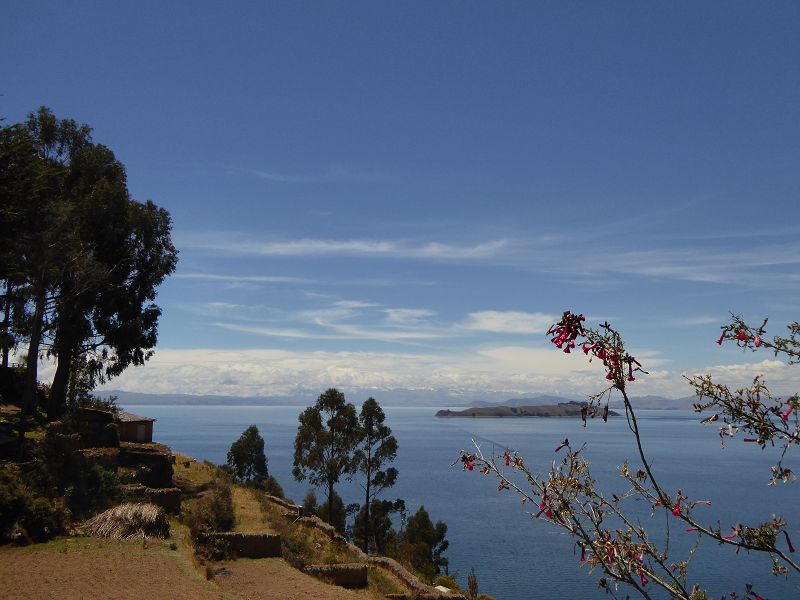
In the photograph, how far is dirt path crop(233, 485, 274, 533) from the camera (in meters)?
23.9

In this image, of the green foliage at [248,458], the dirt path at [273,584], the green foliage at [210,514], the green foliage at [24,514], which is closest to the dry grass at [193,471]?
the green foliage at [210,514]

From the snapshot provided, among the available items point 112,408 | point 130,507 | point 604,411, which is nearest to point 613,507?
point 604,411

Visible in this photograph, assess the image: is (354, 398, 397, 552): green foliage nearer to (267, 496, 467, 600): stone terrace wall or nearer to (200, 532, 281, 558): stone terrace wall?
(267, 496, 467, 600): stone terrace wall

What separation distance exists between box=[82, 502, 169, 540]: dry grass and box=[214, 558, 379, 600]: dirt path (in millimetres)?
2326

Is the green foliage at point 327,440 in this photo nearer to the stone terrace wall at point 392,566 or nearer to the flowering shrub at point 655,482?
the stone terrace wall at point 392,566

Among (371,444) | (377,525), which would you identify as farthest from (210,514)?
(377,525)

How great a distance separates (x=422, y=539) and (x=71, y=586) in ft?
117

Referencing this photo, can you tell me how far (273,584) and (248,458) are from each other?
31.7 m

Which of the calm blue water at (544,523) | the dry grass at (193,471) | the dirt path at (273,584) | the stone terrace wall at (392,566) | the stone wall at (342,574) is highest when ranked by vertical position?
the dry grass at (193,471)

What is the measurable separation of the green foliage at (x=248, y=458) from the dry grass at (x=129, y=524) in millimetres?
29399

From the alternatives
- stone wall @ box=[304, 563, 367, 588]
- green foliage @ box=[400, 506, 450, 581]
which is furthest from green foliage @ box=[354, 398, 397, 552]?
stone wall @ box=[304, 563, 367, 588]

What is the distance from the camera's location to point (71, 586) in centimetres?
1311

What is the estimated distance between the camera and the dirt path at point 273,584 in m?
16.5

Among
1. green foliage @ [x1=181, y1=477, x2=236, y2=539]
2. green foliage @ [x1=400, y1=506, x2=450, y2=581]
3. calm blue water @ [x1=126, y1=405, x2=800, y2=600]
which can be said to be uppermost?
green foliage @ [x1=181, y1=477, x2=236, y2=539]
